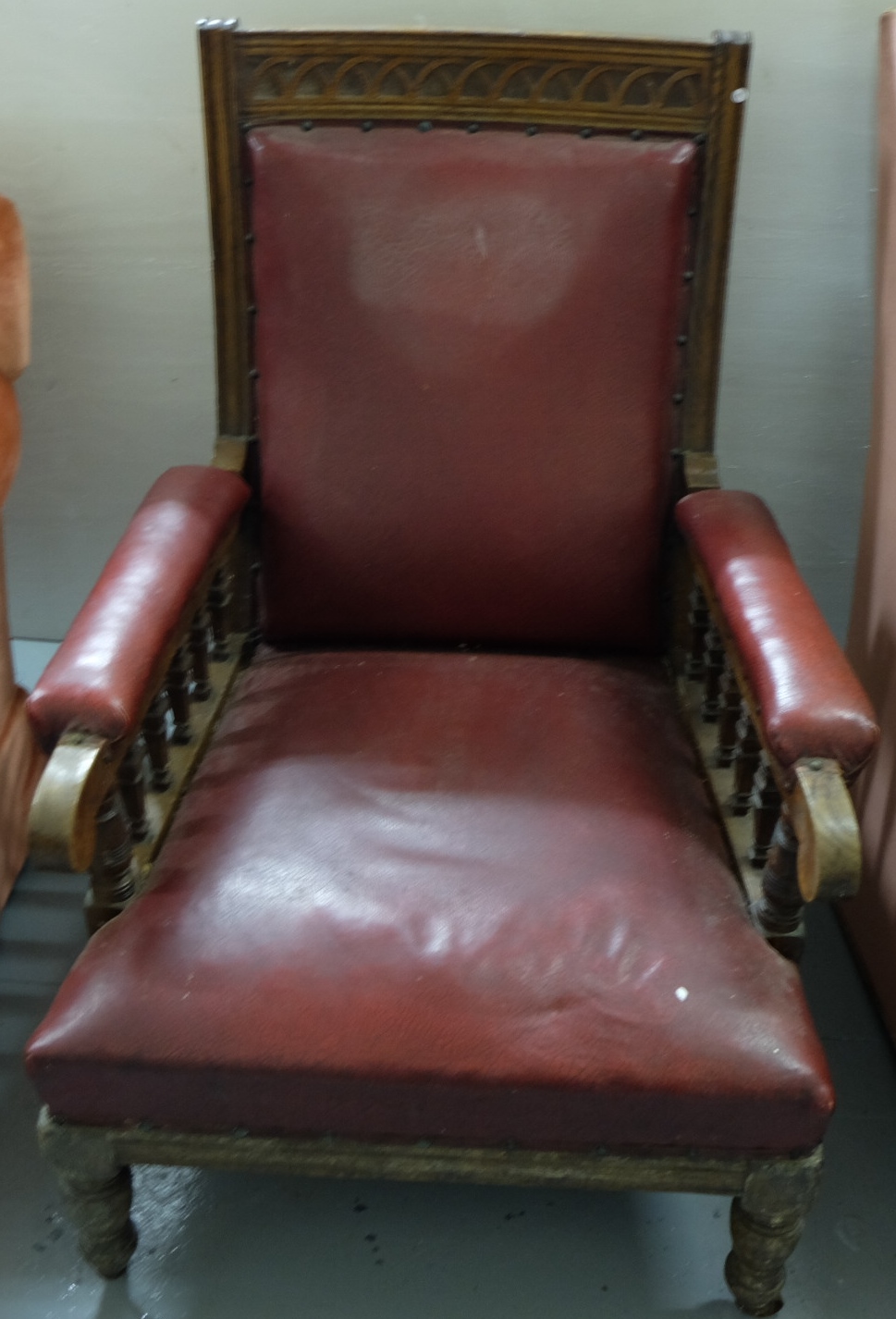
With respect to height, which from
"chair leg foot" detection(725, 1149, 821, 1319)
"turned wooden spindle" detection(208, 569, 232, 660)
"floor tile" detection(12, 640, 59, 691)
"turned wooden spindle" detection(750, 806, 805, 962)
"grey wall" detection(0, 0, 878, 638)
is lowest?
"chair leg foot" detection(725, 1149, 821, 1319)

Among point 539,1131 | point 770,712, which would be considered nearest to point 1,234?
point 770,712

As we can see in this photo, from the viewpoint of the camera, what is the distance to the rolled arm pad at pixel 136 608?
0.97m

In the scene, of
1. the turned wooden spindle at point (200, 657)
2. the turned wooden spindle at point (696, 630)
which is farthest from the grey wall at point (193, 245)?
the turned wooden spindle at point (200, 657)

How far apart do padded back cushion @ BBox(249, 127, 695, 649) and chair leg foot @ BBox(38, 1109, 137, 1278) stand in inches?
24.6

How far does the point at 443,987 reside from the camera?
979 millimetres

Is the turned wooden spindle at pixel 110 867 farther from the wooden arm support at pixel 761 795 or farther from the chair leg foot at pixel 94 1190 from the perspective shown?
the wooden arm support at pixel 761 795

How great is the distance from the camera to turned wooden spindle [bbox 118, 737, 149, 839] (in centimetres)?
111

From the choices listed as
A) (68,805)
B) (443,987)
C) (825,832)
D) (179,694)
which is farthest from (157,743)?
(825,832)

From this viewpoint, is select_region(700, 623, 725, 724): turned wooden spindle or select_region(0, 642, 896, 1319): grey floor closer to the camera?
select_region(0, 642, 896, 1319): grey floor

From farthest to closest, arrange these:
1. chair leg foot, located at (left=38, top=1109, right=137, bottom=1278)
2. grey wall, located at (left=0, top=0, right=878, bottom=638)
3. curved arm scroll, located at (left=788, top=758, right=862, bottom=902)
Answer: grey wall, located at (left=0, top=0, right=878, bottom=638)
chair leg foot, located at (left=38, top=1109, right=137, bottom=1278)
curved arm scroll, located at (left=788, top=758, right=862, bottom=902)

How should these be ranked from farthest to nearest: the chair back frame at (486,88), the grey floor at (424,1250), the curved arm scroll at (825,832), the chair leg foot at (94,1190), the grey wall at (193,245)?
the grey wall at (193,245) → the chair back frame at (486,88) → the grey floor at (424,1250) → the chair leg foot at (94,1190) → the curved arm scroll at (825,832)

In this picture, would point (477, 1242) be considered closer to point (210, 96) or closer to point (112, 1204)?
point (112, 1204)

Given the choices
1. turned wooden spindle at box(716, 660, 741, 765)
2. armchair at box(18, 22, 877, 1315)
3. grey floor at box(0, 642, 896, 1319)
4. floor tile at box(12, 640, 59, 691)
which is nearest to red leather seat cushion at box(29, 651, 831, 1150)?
armchair at box(18, 22, 877, 1315)

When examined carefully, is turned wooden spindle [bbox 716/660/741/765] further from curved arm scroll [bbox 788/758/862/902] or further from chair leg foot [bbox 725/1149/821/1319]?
chair leg foot [bbox 725/1149/821/1319]
